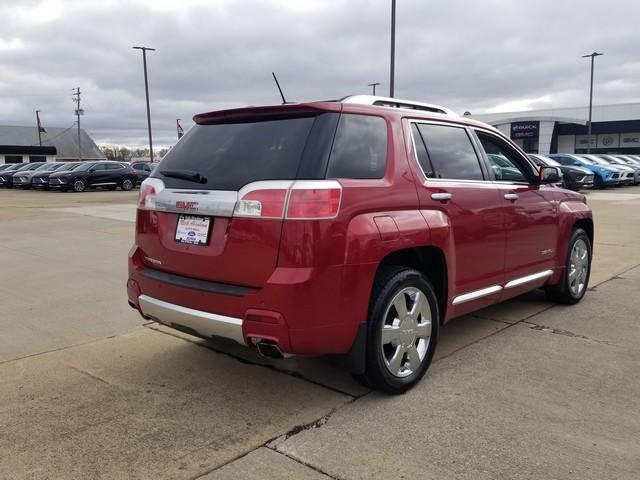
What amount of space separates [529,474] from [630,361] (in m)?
1.96

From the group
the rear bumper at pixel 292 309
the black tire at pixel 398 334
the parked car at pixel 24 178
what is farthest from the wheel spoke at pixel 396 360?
the parked car at pixel 24 178

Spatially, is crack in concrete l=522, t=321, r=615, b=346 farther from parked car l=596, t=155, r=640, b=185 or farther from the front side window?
parked car l=596, t=155, r=640, b=185

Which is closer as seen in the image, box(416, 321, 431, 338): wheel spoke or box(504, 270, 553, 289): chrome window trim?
box(416, 321, 431, 338): wheel spoke

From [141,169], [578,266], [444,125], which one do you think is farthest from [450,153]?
[141,169]

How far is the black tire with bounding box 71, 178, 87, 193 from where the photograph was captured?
2833 cm

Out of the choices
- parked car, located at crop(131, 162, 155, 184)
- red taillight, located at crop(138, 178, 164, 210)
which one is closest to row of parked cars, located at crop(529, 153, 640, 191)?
parked car, located at crop(131, 162, 155, 184)

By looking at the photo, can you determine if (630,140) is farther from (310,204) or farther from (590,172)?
(310,204)

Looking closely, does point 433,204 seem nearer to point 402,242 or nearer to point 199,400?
point 402,242

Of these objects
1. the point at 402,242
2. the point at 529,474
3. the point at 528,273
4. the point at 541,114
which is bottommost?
the point at 529,474

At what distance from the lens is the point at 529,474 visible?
109 inches

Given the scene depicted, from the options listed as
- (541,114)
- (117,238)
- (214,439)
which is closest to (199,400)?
(214,439)

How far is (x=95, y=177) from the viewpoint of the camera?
29125 millimetres

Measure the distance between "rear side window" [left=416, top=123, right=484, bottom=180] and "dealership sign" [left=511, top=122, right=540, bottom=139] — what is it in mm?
61816

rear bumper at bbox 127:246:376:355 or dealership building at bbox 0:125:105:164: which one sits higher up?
dealership building at bbox 0:125:105:164
